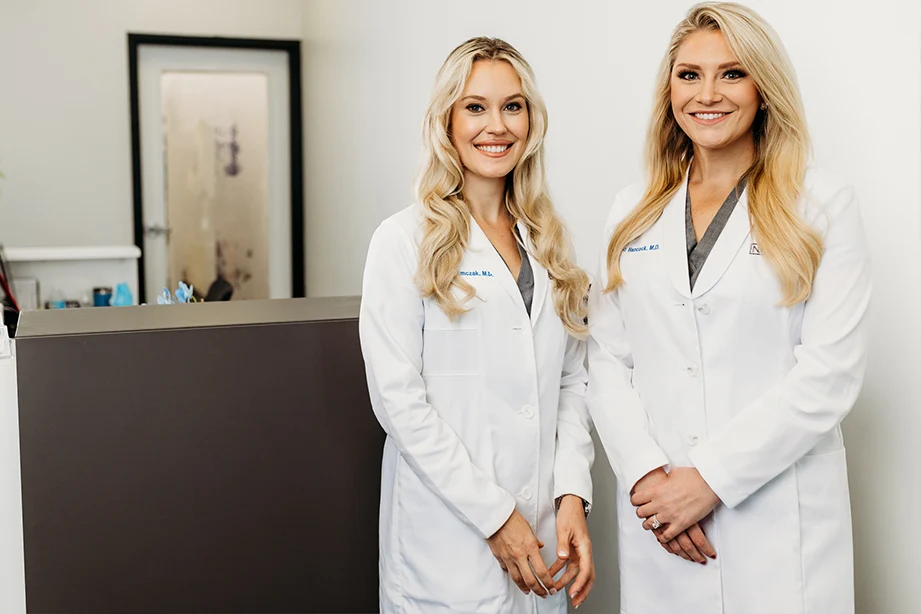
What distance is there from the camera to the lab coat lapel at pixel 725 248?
1.41 m

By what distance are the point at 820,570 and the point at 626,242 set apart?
2.02 ft

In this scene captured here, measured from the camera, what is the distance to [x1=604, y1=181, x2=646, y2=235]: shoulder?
161cm

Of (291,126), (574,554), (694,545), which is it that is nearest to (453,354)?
(574,554)

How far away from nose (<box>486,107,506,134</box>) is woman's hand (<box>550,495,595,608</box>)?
2.26 ft

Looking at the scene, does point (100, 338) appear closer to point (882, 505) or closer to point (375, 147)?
point (882, 505)

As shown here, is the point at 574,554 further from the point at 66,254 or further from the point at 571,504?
the point at 66,254

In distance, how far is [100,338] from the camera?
5.73 ft

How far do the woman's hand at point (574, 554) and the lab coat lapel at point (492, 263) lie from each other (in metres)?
0.39

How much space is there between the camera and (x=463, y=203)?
1.63m

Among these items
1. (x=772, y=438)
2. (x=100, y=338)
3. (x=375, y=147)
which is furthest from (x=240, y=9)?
(x=772, y=438)

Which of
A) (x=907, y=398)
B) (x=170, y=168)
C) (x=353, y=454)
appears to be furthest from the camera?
(x=170, y=168)

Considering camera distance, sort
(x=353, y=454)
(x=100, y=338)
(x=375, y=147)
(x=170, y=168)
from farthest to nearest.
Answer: (x=170, y=168), (x=375, y=147), (x=353, y=454), (x=100, y=338)

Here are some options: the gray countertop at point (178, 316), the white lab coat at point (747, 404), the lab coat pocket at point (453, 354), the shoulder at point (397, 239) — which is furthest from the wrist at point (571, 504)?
the gray countertop at point (178, 316)

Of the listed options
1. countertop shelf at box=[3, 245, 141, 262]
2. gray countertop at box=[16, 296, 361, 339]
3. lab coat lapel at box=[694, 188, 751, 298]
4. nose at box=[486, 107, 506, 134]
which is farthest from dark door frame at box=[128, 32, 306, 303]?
lab coat lapel at box=[694, 188, 751, 298]
